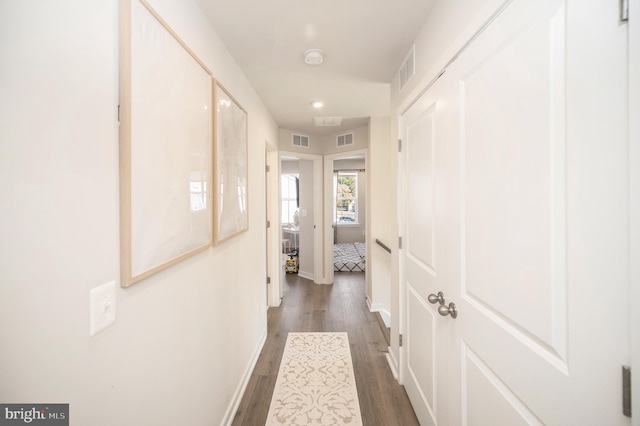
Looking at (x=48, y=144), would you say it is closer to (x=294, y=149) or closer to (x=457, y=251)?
(x=457, y=251)

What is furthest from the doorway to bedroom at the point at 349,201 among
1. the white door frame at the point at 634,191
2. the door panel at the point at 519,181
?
the white door frame at the point at 634,191

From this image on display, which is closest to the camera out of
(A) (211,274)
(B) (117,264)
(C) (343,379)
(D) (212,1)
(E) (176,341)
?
(B) (117,264)

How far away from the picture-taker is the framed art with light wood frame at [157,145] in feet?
2.71

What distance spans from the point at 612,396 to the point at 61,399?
1.21m

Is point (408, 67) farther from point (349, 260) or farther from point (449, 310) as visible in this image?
point (349, 260)

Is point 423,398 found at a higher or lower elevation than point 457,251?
lower

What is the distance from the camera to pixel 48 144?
1.97 feet

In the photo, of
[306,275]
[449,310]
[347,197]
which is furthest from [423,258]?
[347,197]

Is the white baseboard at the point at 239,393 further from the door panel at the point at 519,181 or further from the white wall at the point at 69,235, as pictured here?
the door panel at the point at 519,181

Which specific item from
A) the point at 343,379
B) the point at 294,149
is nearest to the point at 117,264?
the point at 343,379

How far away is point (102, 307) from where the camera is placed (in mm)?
748

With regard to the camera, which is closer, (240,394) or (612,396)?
(612,396)

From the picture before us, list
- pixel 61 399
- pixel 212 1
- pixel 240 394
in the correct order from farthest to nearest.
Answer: pixel 240 394 < pixel 212 1 < pixel 61 399

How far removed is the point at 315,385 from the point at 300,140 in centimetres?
320
